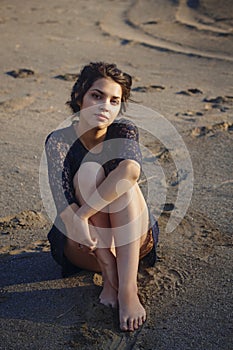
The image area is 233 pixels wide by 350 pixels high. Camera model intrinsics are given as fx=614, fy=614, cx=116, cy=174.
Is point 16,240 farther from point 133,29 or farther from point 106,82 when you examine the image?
point 133,29

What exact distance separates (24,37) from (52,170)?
5617 millimetres

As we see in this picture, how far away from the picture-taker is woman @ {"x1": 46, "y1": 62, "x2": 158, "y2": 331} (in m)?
2.57

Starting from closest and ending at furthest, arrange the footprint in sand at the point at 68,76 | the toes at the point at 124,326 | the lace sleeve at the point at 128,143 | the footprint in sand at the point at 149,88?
1. the toes at the point at 124,326
2. the lace sleeve at the point at 128,143
3. the footprint in sand at the point at 149,88
4. the footprint in sand at the point at 68,76

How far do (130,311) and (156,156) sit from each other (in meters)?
2.00

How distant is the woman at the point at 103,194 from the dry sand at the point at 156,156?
0.14 m

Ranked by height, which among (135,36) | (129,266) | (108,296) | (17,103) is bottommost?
(135,36)

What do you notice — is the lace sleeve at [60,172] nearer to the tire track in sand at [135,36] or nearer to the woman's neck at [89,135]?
the woman's neck at [89,135]

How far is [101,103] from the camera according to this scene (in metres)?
2.72

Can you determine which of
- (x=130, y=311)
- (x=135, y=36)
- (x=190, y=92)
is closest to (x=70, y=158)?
(x=130, y=311)

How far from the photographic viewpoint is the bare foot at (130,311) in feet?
8.18

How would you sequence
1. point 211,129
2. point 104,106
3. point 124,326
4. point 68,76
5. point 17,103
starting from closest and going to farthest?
point 124,326 → point 104,106 → point 211,129 → point 17,103 → point 68,76

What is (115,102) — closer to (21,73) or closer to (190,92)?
(190,92)

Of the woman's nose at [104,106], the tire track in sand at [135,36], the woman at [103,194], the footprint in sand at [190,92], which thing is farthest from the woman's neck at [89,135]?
the tire track in sand at [135,36]

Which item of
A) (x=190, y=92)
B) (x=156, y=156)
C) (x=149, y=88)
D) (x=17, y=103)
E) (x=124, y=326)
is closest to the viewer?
(x=124, y=326)
